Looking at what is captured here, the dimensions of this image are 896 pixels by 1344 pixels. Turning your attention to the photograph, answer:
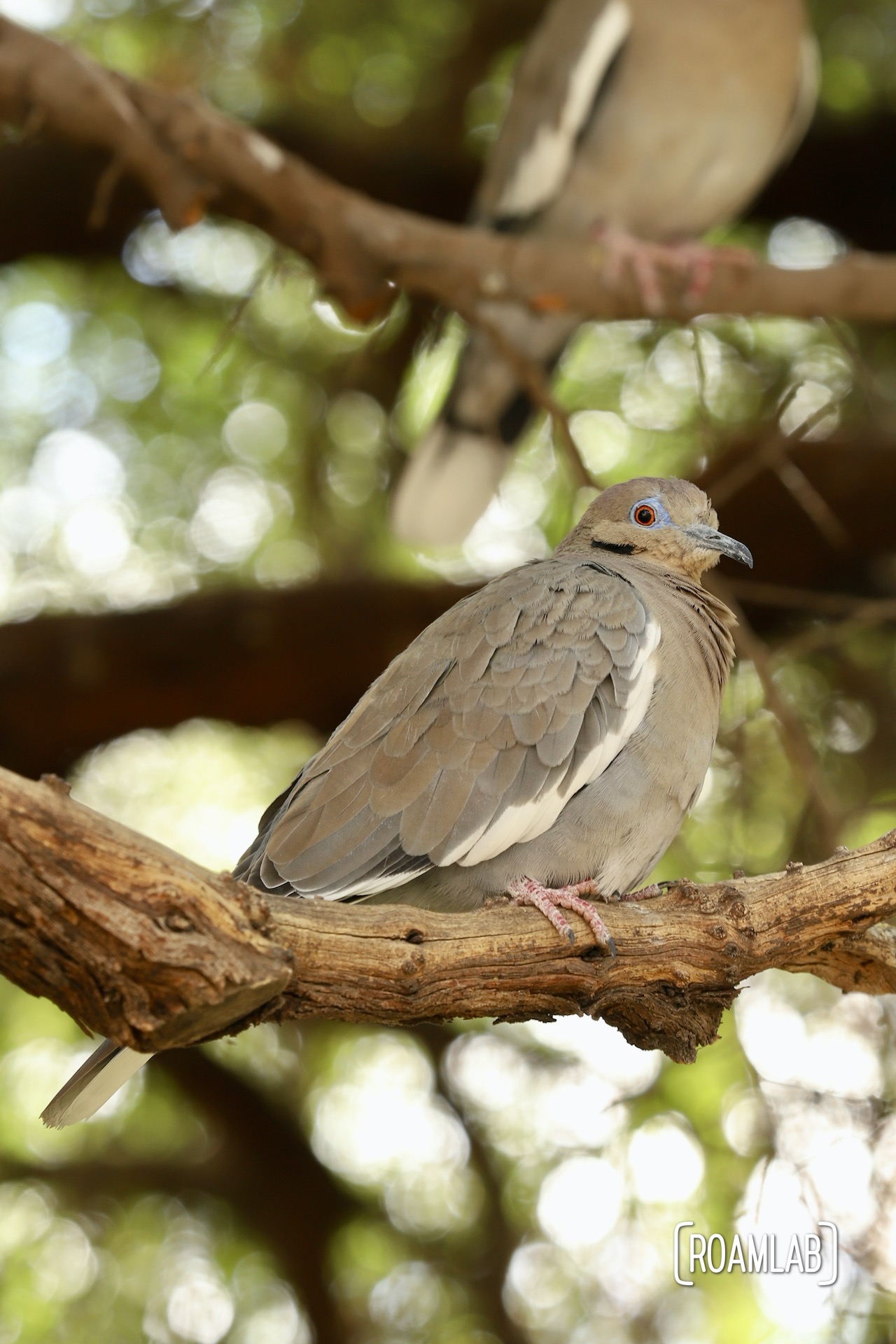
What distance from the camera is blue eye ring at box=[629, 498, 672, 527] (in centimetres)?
321

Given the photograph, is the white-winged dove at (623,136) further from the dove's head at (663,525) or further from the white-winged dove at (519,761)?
the white-winged dove at (519,761)

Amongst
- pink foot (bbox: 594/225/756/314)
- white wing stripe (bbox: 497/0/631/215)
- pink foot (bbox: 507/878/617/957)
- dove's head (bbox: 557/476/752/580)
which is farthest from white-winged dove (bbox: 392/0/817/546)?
pink foot (bbox: 507/878/617/957)

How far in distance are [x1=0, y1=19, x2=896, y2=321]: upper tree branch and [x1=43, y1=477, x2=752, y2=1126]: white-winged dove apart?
1.81 meters

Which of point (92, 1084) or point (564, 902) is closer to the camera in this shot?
point (92, 1084)

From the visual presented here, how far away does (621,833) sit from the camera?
274 centimetres

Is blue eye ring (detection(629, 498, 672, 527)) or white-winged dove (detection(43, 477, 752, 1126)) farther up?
blue eye ring (detection(629, 498, 672, 527))

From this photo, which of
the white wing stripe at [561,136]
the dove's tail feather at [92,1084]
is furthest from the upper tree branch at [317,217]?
the dove's tail feather at [92,1084]

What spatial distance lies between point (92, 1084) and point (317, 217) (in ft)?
9.77

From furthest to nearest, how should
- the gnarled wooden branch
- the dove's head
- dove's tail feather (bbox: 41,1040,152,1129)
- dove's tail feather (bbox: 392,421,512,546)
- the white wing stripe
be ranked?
the white wing stripe < dove's tail feather (bbox: 392,421,512,546) < the dove's head < dove's tail feather (bbox: 41,1040,152,1129) < the gnarled wooden branch

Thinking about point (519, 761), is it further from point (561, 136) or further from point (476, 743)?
point (561, 136)

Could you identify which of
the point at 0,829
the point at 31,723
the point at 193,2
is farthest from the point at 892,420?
the point at 0,829

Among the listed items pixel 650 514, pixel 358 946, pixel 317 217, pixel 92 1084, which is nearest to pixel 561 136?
pixel 317 217

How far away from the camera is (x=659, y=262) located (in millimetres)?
4797

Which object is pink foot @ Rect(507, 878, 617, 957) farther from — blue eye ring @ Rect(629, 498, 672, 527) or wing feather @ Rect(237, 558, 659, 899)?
blue eye ring @ Rect(629, 498, 672, 527)
